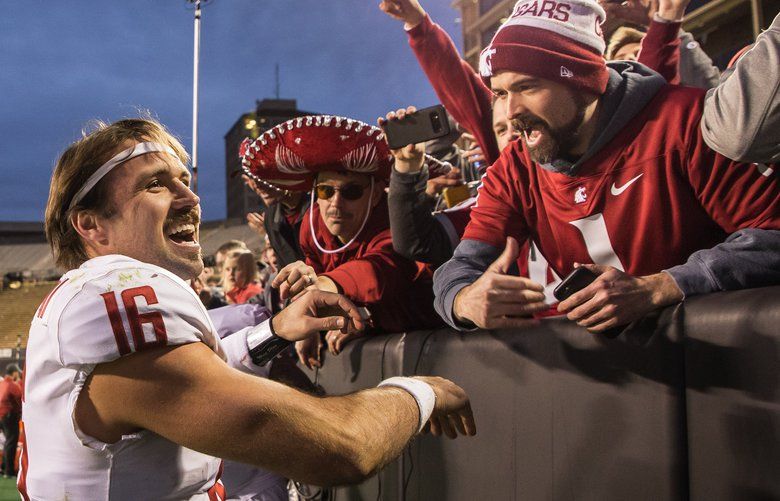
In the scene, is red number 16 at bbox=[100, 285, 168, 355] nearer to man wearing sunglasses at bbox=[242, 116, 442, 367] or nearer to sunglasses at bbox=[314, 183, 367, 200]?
man wearing sunglasses at bbox=[242, 116, 442, 367]

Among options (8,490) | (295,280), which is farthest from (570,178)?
(8,490)

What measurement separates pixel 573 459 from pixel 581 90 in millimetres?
1043

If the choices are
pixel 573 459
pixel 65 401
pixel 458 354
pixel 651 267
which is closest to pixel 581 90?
pixel 651 267

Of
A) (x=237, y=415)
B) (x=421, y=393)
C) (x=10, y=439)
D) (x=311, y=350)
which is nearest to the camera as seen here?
(x=237, y=415)

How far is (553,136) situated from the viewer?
1.92 metres

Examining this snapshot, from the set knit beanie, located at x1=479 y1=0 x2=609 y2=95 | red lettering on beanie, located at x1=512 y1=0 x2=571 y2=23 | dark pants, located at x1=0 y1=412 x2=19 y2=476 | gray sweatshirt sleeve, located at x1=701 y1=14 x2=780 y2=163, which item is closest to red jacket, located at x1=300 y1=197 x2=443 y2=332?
knit beanie, located at x1=479 y1=0 x2=609 y2=95

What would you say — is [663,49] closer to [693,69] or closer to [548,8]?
[693,69]

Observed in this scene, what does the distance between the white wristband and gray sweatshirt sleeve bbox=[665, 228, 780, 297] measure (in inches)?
24.6

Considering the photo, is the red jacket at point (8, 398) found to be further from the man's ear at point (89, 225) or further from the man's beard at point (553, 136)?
the man's beard at point (553, 136)

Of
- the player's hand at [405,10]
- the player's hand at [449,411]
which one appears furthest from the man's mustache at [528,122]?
the player's hand at [449,411]

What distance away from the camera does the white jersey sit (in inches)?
44.5

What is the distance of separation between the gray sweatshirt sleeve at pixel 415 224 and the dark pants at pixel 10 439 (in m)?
9.65

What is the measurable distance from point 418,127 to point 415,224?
0.39 meters

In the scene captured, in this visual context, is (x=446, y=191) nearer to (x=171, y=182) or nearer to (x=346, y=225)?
(x=346, y=225)
